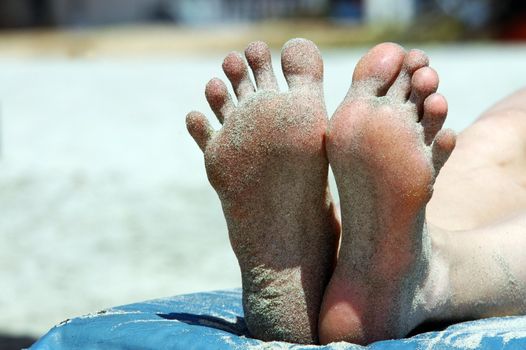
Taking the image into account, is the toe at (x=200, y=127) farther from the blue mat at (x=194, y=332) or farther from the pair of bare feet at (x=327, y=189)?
the blue mat at (x=194, y=332)

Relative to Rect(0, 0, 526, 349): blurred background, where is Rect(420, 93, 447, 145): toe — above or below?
above

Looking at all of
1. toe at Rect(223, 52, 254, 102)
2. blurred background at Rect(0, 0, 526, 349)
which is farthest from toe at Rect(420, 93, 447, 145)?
blurred background at Rect(0, 0, 526, 349)

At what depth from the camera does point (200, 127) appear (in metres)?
1.46

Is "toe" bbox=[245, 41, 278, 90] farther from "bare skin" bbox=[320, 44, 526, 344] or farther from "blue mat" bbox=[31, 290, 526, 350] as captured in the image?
"blue mat" bbox=[31, 290, 526, 350]

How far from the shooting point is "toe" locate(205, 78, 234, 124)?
1.45m

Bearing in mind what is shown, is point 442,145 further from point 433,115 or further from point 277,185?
point 277,185

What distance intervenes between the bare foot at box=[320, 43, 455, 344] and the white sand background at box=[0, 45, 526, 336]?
4.26ft

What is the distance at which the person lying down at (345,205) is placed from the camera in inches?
53.7

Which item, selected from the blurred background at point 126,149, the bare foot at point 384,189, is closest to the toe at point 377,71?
the bare foot at point 384,189

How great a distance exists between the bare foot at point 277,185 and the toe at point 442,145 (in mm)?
155

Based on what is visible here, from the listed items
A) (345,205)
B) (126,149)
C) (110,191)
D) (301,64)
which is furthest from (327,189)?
(126,149)

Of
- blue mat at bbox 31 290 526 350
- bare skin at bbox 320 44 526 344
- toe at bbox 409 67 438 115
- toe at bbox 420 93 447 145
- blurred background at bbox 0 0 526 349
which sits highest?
toe at bbox 409 67 438 115

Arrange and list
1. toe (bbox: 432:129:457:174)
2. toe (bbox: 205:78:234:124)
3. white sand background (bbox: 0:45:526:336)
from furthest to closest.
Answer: white sand background (bbox: 0:45:526:336)
toe (bbox: 205:78:234:124)
toe (bbox: 432:129:457:174)

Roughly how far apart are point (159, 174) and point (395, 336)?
2964 millimetres
